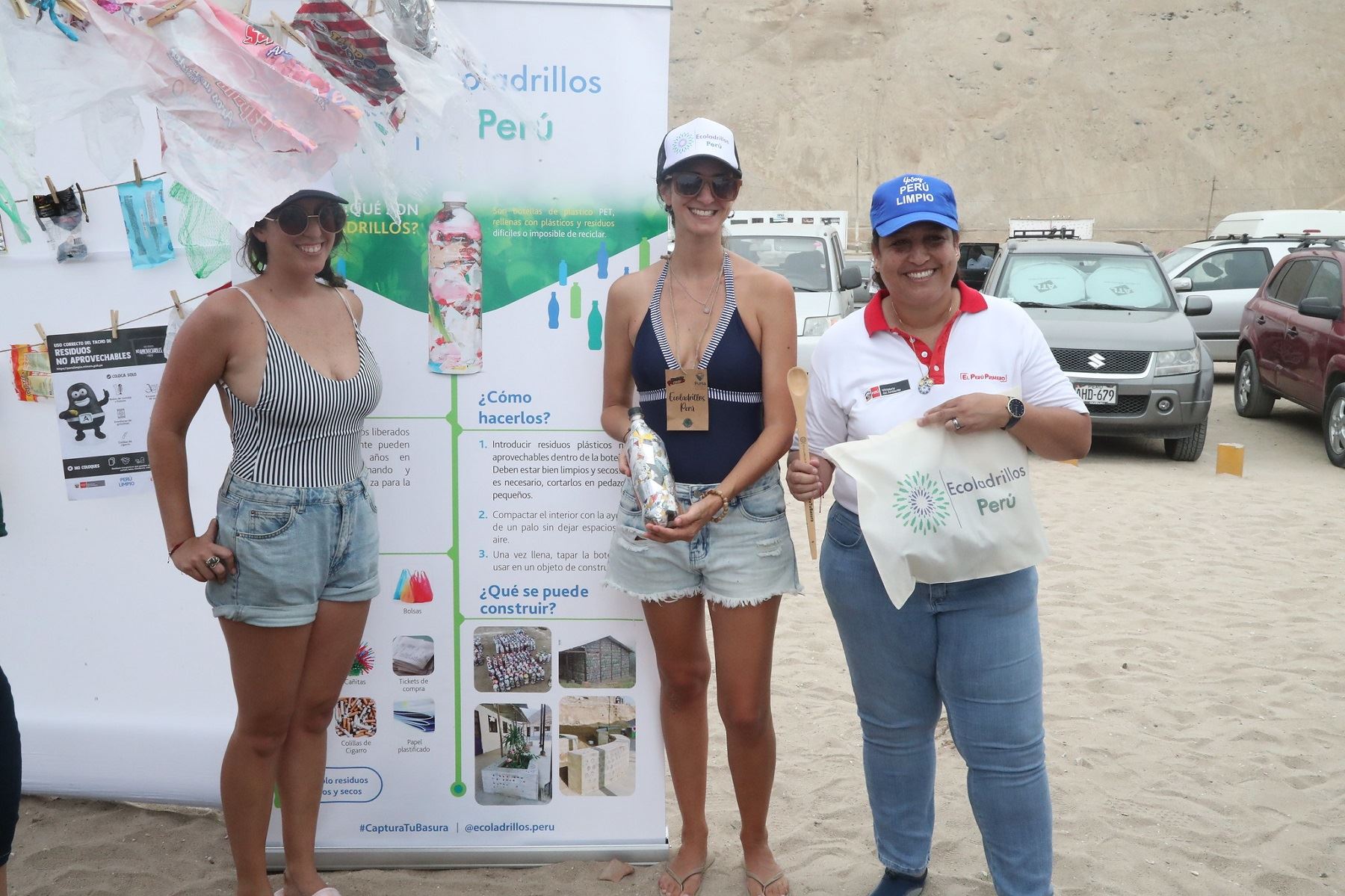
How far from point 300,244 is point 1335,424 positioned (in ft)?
32.3

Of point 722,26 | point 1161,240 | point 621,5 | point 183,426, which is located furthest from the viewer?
point 722,26

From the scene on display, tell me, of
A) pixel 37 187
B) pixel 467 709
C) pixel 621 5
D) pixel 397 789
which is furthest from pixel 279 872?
pixel 621 5

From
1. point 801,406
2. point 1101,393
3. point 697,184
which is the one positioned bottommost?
A: point 1101,393

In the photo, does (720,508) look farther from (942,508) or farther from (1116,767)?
(1116,767)

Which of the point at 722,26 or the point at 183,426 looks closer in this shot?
the point at 183,426

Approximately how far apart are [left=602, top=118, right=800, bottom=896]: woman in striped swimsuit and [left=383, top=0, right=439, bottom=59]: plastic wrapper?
0.66 metres

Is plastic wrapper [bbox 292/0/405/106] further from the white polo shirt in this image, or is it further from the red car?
the red car

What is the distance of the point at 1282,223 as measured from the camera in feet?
59.6

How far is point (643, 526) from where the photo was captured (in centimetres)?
304

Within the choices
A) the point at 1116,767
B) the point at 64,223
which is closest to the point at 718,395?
the point at 64,223

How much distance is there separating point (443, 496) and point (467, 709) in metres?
0.67

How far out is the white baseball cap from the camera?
2891mm

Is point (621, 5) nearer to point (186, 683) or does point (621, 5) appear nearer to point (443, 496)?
point (443, 496)

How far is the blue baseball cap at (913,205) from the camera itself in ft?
8.59
